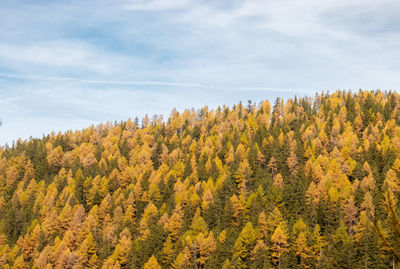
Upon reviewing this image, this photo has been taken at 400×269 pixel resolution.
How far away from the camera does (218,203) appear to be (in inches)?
4552

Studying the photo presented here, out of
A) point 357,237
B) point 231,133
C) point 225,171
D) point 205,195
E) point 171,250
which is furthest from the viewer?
point 231,133

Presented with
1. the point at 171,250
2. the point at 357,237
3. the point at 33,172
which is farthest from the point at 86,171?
the point at 357,237

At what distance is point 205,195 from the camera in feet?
399

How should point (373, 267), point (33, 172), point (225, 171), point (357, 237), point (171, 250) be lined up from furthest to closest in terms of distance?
1. point (33, 172)
2. point (225, 171)
3. point (171, 250)
4. point (357, 237)
5. point (373, 267)

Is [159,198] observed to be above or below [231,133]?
below

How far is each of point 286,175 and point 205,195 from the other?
38.0 m

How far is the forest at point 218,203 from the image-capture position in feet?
291

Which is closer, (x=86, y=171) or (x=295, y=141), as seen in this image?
(x=295, y=141)

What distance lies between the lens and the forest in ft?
291

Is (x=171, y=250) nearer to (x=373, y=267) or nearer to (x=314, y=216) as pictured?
(x=314, y=216)

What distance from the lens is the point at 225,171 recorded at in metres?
145

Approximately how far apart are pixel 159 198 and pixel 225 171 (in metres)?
28.2

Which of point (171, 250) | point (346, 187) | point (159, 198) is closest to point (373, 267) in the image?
point (346, 187)

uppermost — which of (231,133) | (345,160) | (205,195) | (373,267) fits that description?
(231,133)
